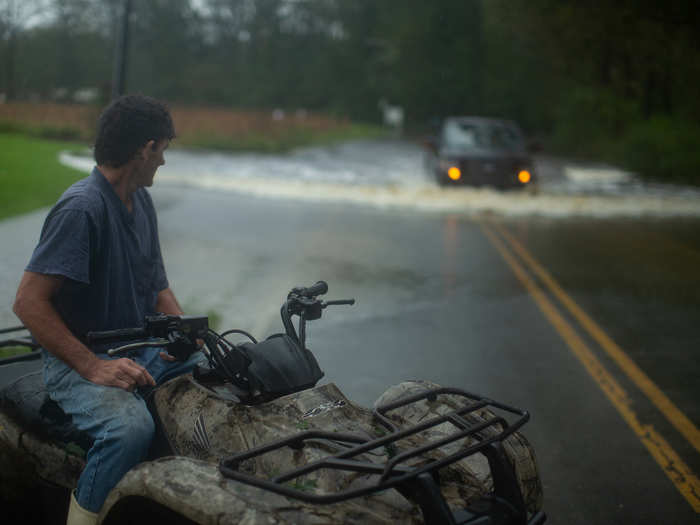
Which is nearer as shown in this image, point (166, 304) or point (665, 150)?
point (166, 304)

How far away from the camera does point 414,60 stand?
2479 inches

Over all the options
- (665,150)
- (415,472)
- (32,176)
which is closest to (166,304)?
(415,472)

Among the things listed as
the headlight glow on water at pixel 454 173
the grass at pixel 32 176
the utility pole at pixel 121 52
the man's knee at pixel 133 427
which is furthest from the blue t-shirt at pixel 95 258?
the headlight glow on water at pixel 454 173

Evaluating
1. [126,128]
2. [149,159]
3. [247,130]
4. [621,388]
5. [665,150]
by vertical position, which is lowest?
[247,130]

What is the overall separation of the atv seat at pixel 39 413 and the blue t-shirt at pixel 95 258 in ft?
1.01

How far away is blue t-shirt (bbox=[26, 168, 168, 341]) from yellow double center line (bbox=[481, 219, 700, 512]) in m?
2.90

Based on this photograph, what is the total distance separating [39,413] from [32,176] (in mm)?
9678

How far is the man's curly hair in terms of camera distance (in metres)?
3.43

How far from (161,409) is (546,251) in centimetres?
1036

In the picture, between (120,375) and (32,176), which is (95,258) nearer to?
(120,375)

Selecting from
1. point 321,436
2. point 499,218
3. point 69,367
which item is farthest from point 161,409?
point 499,218

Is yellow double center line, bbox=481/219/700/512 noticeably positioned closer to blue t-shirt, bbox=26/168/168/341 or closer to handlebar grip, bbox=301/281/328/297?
handlebar grip, bbox=301/281/328/297

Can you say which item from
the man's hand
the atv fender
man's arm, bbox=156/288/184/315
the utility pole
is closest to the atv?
the atv fender

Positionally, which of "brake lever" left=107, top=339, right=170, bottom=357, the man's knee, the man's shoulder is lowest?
the man's knee
